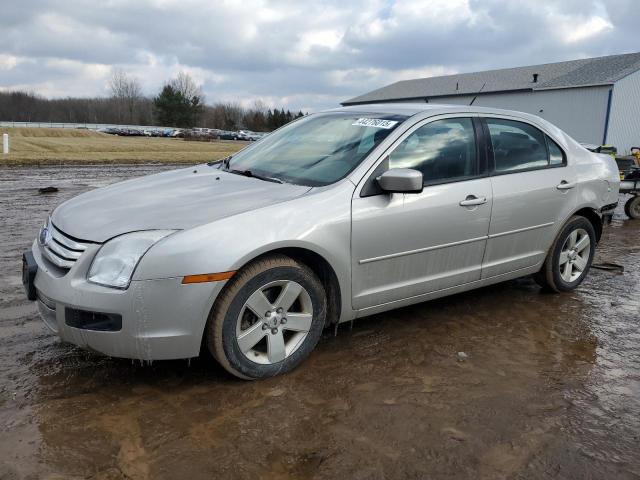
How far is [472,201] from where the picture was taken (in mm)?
4121

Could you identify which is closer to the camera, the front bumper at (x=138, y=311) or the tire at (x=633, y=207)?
the front bumper at (x=138, y=311)

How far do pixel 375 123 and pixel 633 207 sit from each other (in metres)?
8.49

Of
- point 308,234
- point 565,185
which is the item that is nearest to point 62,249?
point 308,234

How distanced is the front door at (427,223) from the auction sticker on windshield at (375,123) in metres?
0.18

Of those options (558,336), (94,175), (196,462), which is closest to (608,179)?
(558,336)

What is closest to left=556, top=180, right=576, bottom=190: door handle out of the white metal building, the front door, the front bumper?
the front door

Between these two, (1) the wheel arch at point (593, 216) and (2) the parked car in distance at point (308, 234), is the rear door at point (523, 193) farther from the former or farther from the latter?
(1) the wheel arch at point (593, 216)

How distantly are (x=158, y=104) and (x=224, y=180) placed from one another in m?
96.5

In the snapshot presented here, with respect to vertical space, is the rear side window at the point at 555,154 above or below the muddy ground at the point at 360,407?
above

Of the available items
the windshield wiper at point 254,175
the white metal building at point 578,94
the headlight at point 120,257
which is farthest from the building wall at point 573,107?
the headlight at point 120,257

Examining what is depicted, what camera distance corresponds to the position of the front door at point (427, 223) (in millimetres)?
3639

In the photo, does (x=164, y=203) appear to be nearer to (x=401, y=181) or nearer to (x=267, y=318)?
(x=267, y=318)

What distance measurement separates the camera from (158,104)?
9381 cm

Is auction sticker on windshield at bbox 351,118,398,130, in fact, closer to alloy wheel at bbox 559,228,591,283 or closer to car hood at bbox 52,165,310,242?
car hood at bbox 52,165,310,242
